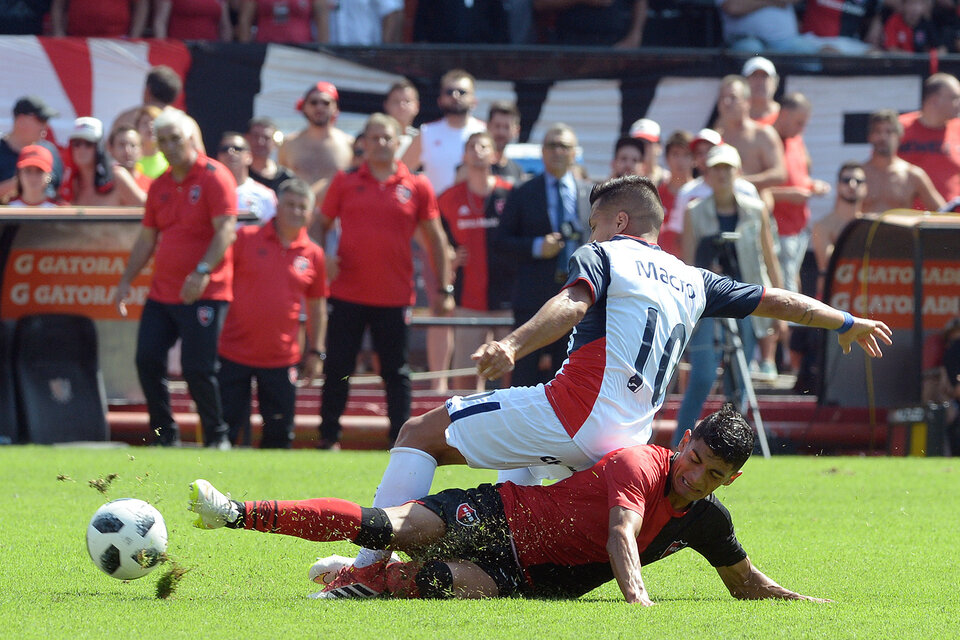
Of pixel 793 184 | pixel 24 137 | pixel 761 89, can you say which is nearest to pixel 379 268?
pixel 24 137

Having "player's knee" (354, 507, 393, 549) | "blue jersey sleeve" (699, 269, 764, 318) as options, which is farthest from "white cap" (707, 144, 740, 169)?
"player's knee" (354, 507, 393, 549)

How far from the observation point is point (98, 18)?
14.8 metres

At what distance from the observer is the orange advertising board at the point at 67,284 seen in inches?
466

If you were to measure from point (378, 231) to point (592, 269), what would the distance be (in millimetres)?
5918

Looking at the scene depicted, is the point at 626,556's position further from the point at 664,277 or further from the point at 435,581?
the point at 664,277

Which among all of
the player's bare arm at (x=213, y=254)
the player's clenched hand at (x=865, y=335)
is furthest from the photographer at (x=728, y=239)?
the player's clenched hand at (x=865, y=335)

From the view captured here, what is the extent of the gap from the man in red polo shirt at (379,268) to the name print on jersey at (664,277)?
18.1ft

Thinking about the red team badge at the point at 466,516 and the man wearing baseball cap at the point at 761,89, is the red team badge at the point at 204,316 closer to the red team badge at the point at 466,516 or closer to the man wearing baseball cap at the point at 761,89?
the red team badge at the point at 466,516

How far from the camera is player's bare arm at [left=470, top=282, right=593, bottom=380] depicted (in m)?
4.71

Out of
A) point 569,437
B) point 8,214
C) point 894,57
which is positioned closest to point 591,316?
point 569,437

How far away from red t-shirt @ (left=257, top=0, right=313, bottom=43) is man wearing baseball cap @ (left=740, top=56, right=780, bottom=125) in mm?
4676

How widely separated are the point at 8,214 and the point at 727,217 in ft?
18.7

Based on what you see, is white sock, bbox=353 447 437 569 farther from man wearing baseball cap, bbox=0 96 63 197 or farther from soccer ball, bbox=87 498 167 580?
man wearing baseball cap, bbox=0 96 63 197

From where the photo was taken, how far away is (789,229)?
13.0 metres
